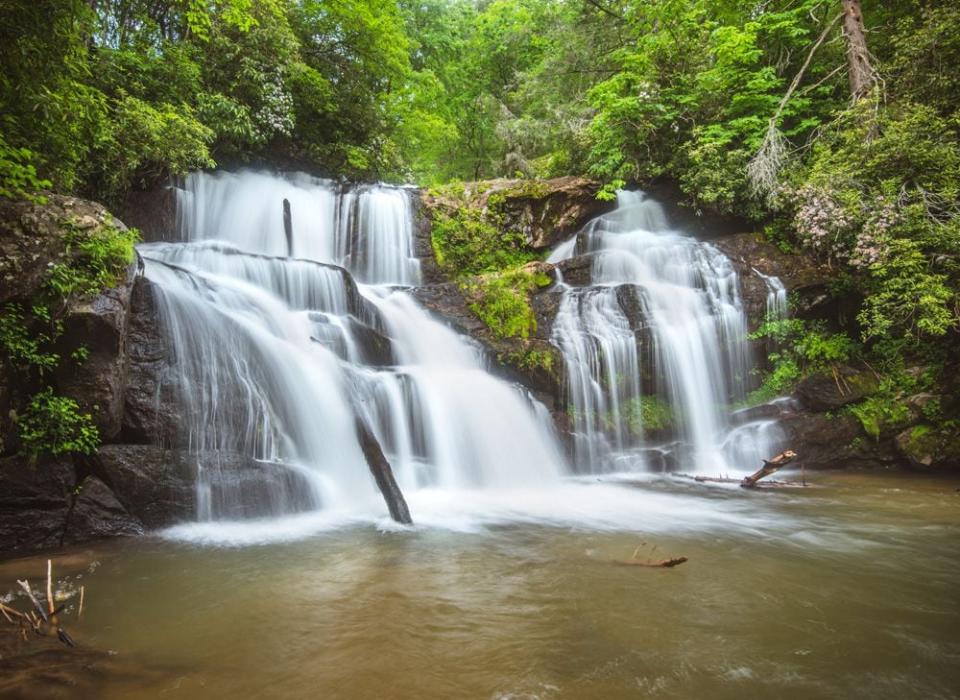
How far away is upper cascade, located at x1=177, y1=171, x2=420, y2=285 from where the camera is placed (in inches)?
444

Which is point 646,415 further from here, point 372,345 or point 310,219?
point 310,219

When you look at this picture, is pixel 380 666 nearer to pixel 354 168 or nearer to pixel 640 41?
pixel 354 168

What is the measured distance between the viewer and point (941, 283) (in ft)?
25.5

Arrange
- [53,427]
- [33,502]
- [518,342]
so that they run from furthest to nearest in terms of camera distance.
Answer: [518,342]
[53,427]
[33,502]

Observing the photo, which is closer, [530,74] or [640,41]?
[640,41]

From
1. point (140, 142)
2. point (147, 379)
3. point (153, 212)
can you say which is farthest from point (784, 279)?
point (153, 212)

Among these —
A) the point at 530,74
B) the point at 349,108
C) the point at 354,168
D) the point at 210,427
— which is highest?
the point at 530,74

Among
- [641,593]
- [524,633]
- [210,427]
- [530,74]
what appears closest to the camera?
[524,633]

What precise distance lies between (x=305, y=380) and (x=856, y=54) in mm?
12381

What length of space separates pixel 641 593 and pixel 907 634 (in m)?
1.46

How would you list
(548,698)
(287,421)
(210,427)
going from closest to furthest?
(548,698), (210,427), (287,421)

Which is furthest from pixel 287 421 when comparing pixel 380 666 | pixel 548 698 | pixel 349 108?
pixel 349 108

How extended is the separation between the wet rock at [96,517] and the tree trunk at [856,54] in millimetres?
13609

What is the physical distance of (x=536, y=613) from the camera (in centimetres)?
316
